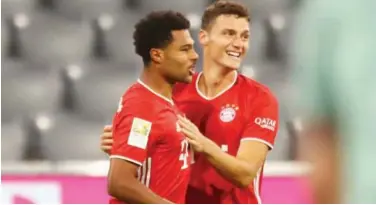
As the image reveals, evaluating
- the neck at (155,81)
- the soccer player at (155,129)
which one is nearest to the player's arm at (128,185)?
the soccer player at (155,129)

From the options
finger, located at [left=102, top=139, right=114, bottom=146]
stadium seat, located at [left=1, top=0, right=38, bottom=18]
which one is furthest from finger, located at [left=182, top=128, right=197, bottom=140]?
stadium seat, located at [left=1, top=0, right=38, bottom=18]

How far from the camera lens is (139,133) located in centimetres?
92

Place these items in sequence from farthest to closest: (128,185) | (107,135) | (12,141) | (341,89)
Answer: (12,141) → (107,135) → (128,185) → (341,89)

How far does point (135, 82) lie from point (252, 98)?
165 millimetres

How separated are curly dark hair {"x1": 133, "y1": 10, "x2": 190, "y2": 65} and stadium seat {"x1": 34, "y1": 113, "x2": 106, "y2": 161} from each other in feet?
0.65

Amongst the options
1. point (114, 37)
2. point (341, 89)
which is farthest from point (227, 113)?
point (341, 89)

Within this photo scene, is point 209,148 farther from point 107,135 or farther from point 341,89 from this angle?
point 341,89

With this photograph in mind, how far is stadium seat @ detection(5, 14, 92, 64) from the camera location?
3.91ft

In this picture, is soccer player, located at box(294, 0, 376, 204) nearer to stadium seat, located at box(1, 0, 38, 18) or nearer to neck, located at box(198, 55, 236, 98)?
neck, located at box(198, 55, 236, 98)

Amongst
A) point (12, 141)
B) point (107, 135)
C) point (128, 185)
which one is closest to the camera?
point (128, 185)

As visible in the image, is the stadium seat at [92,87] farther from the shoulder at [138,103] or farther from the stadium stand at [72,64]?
the shoulder at [138,103]

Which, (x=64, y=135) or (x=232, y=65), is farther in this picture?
(x=64, y=135)

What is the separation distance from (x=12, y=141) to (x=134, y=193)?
0.31 m

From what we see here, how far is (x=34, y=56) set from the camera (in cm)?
121
